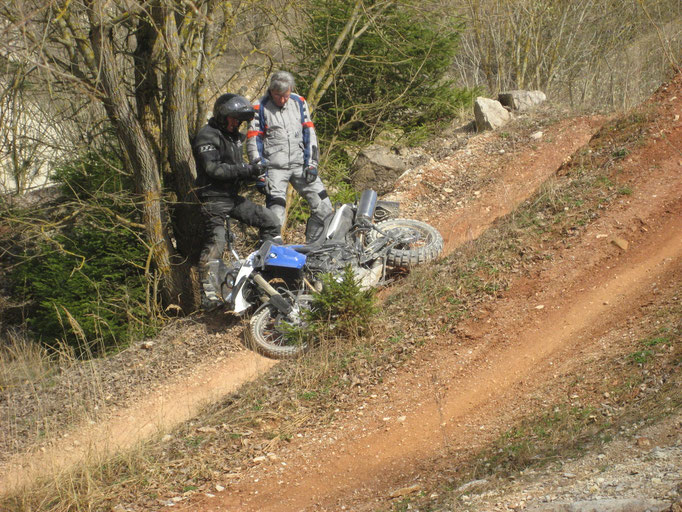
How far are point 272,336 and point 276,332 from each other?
0.06 meters

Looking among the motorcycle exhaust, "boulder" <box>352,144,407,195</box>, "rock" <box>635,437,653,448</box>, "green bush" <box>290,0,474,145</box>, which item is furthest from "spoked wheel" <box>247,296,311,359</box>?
"green bush" <box>290,0,474,145</box>

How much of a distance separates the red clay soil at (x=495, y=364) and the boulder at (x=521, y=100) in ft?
14.2

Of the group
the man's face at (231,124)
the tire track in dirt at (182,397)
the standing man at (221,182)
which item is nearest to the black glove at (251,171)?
the standing man at (221,182)

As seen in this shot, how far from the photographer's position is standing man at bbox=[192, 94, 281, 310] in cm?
721

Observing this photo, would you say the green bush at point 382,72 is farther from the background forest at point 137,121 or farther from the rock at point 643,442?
the rock at point 643,442

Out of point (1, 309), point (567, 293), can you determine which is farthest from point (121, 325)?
point (567, 293)

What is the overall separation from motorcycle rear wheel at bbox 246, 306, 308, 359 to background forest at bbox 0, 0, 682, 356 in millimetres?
1721

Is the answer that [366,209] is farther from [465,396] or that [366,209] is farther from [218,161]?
[465,396]

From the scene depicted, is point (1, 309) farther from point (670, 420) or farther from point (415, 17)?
point (670, 420)

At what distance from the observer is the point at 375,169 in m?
11.8

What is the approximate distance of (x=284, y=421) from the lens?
5.80m

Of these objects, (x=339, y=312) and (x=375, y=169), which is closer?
(x=339, y=312)

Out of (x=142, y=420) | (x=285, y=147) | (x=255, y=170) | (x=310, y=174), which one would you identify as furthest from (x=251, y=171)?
(x=142, y=420)

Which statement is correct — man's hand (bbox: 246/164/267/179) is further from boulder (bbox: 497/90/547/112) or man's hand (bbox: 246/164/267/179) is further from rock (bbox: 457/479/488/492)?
boulder (bbox: 497/90/547/112)
